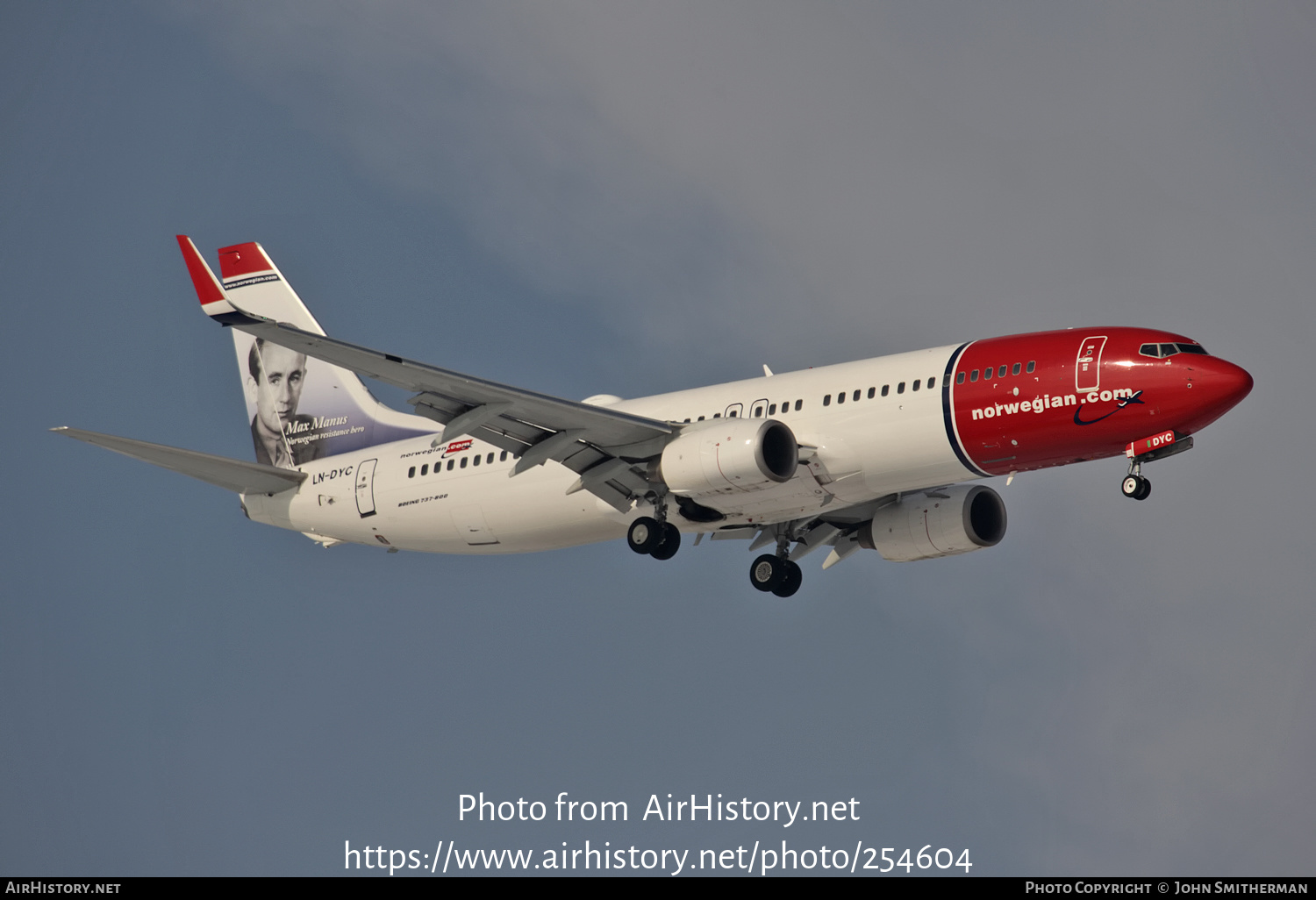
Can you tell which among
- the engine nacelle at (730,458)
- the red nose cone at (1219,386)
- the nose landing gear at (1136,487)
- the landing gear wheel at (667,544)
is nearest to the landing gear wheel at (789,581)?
the landing gear wheel at (667,544)

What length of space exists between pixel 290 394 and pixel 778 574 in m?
15.7

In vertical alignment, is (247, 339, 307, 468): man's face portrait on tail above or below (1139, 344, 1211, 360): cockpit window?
above

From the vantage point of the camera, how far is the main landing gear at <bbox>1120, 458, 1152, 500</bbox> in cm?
3475

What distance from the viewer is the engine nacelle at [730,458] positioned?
118 ft

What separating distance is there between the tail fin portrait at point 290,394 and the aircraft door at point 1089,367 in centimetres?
1843

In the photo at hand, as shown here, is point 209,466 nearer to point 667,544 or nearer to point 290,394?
point 290,394

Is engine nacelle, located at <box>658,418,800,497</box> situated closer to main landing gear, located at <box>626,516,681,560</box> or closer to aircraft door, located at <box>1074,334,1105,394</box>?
main landing gear, located at <box>626,516,681,560</box>

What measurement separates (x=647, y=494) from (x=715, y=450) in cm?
342

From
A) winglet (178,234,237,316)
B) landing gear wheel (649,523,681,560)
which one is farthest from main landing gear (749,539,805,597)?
winglet (178,234,237,316)

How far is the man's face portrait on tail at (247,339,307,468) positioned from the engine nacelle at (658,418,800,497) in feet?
46.8

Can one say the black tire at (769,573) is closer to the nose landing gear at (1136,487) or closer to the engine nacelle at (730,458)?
the engine nacelle at (730,458)

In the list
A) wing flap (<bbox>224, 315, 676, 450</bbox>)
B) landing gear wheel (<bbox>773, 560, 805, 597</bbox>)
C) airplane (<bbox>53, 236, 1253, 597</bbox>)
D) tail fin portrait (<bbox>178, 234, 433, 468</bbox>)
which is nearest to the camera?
wing flap (<bbox>224, 315, 676, 450</bbox>)

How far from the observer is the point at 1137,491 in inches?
1369

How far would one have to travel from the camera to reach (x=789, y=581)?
4297cm
